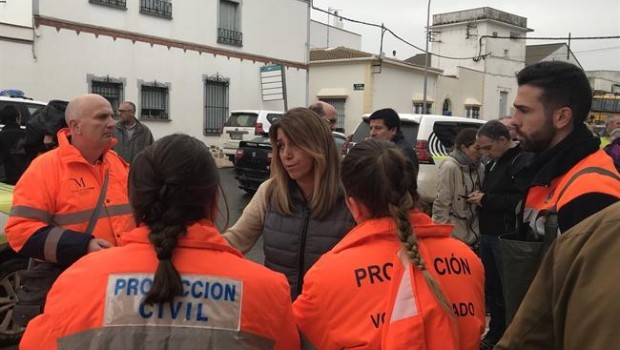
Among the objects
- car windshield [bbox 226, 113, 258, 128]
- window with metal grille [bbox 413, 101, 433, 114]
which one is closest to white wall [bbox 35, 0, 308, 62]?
car windshield [bbox 226, 113, 258, 128]

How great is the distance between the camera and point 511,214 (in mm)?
4445

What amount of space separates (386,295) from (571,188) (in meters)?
0.85

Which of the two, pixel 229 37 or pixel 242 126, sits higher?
pixel 229 37

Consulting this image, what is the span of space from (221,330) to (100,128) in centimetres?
176

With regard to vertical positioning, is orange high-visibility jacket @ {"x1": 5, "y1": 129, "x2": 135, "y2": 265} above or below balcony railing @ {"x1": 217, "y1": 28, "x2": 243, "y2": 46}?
below

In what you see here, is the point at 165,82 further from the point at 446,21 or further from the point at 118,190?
the point at 446,21

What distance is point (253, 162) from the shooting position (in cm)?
1095

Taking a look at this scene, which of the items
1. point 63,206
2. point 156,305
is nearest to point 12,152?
point 63,206

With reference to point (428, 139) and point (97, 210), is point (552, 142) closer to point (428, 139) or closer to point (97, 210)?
point (97, 210)

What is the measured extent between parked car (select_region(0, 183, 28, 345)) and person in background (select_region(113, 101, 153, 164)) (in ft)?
8.75

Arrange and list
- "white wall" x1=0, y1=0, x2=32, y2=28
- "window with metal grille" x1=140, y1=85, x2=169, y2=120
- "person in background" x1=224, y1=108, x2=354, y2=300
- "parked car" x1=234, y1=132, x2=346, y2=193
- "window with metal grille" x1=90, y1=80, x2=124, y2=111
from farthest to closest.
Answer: "window with metal grille" x1=140, y1=85, x2=169, y2=120
"window with metal grille" x1=90, y1=80, x2=124, y2=111
"white wall" x1=0, y1=0, x2=32, y2=28
"parked car" x1=234, y1=132, x2=346, y2=193
"person in background" x1=224, y1=108, x2=354, y2=300

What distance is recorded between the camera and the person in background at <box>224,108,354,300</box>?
2520 mm

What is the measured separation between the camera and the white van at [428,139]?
9.22 meters

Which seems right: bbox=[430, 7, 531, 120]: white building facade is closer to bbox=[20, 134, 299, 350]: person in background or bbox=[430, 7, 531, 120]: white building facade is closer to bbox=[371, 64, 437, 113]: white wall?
bbox=[371, 64, 437, 113]: white wall
